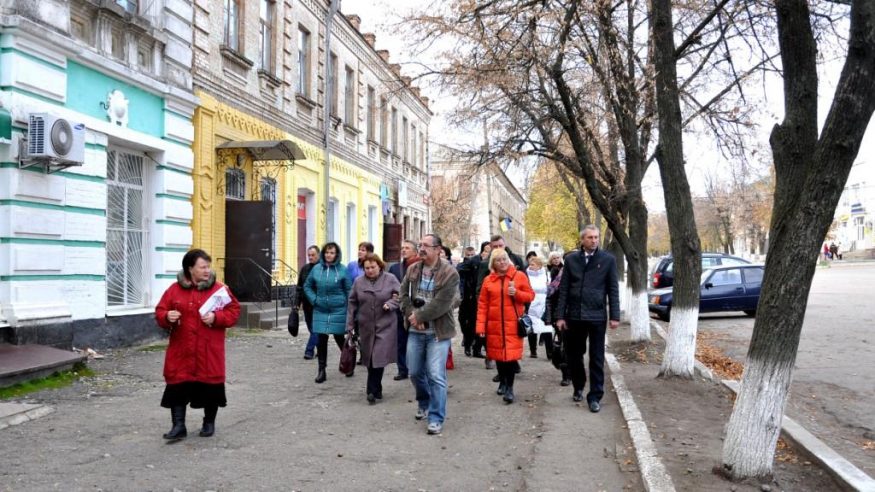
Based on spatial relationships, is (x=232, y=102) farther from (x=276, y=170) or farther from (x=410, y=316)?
(x=410, y=316)

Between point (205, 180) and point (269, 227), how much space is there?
1.63 meters

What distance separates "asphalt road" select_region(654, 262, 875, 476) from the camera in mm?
6699

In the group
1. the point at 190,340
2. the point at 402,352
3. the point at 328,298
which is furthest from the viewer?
the point at 402,352

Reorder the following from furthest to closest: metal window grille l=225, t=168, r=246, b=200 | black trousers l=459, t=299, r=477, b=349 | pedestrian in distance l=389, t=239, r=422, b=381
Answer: metal window grille l=225, t=168, r=246, b=200
black trousers l=459, t=299, r=477, b=349
pedestrian in distance l=389, t=239, r=422, b=381

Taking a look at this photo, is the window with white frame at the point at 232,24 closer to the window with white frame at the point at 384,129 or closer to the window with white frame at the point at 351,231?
the window with white frame at the point at 351,231

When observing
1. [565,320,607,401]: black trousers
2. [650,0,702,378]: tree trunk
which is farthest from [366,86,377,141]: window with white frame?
[565,320,607,401]: black trousers

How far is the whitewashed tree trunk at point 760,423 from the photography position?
4.80 metres

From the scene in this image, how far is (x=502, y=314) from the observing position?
7441 millimetres

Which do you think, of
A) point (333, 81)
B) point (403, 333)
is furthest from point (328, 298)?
point (333, 81)

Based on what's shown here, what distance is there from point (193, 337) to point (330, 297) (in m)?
3.20

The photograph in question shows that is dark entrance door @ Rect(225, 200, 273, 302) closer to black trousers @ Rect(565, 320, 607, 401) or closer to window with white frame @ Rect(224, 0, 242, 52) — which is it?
window with white frame @ Rect(224, 0, 242, 52)

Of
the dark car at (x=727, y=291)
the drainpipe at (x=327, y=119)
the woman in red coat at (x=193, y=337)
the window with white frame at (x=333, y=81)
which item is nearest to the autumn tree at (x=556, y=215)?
the dark car at (x=727, y=291)

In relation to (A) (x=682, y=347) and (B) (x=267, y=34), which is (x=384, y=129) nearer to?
(B) (x=267, y=34)

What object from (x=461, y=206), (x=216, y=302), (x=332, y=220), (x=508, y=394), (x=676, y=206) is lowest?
(x=508, y=394)
